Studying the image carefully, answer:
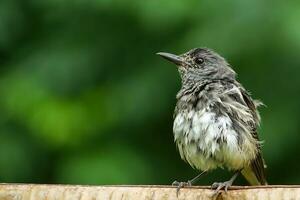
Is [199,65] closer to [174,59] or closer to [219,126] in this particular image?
[174,59]

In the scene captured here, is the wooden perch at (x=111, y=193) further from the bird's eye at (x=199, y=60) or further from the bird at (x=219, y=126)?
the bird's eye at (x=199, y=60)

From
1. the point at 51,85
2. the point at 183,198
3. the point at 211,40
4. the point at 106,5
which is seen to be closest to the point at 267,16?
the point at 211,40

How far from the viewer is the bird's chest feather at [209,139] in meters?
7.18

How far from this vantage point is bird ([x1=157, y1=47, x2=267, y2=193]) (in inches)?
284

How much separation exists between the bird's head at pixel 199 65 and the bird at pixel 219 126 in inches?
2.4

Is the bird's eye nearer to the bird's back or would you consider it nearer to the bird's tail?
the bird's back

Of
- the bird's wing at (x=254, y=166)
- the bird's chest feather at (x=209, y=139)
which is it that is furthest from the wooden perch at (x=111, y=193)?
the bird's wing at (x=254, y=166)

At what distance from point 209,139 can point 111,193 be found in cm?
188

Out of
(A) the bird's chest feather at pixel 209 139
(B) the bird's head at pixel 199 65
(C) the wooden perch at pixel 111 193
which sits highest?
(B) the bird's head at pixel 199 65

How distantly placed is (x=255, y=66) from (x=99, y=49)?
1.78m

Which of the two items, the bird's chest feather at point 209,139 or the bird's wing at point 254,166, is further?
the bird's wing at point 254,166

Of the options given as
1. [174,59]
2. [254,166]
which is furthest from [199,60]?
[254,166]

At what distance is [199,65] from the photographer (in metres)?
8.30

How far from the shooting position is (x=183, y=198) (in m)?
5.52
